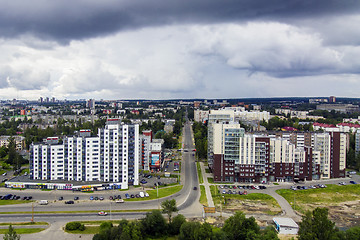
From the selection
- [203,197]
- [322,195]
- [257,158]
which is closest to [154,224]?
[203,197]

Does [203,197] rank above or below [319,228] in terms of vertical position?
below

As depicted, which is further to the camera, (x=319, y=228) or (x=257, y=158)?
(x=257, y=158)

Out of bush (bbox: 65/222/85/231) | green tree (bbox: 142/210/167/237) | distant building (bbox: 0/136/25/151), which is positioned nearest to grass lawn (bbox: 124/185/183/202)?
bush (bbox: 65/222/85/231)

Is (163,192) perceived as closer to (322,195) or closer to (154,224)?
(154,224)

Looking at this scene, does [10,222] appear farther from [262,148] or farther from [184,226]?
[262,148]

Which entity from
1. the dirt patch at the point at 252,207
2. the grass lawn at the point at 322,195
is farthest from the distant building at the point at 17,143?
the grass lawn at the point at 322,195

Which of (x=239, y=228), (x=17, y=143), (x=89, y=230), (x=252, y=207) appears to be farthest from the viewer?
(x=17, y=143)
